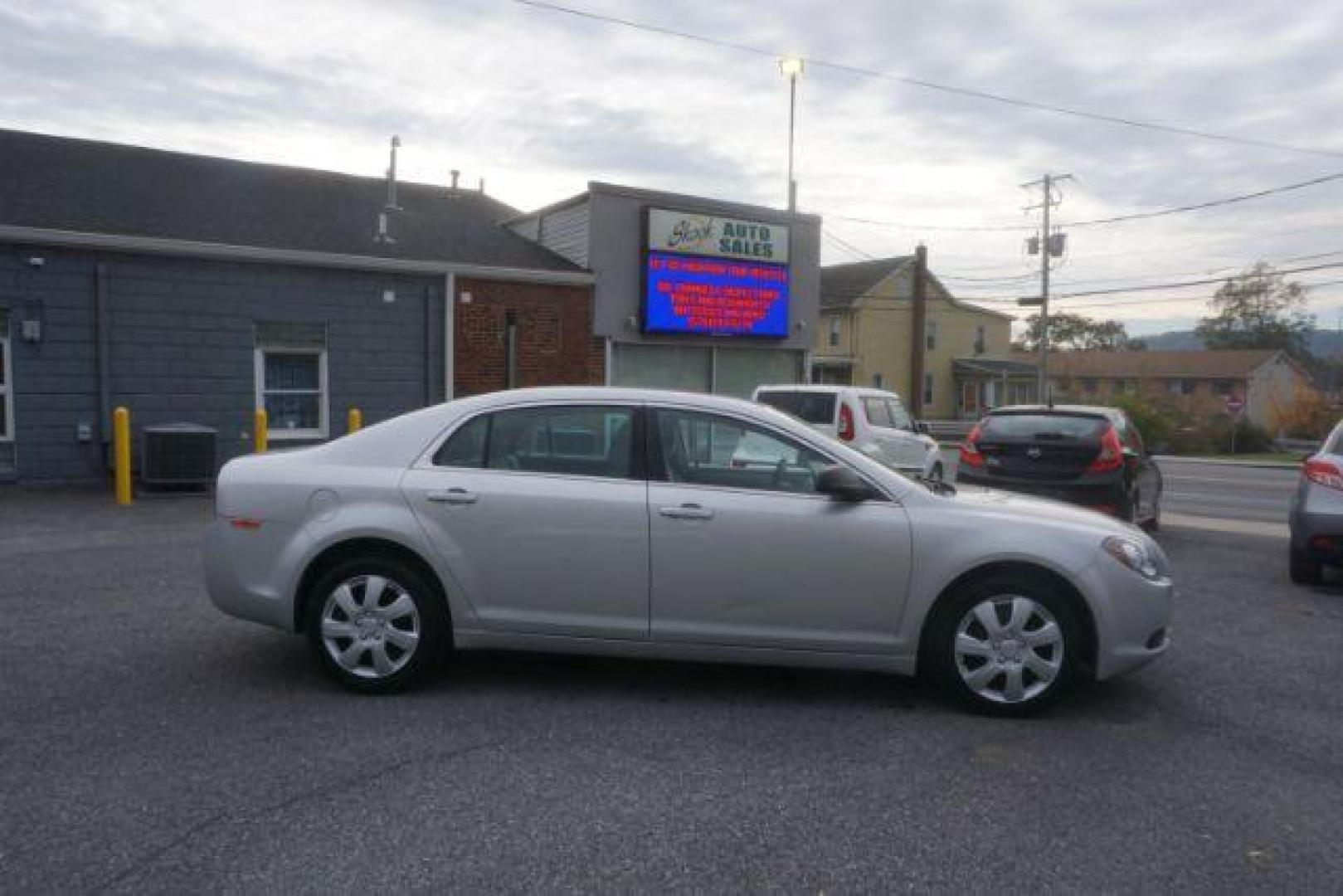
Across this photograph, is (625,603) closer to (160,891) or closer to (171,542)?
(160,891)

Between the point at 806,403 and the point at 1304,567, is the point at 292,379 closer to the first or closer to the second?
the point at 806,403

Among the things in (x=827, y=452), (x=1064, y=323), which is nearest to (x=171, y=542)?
(x=827, y=452)

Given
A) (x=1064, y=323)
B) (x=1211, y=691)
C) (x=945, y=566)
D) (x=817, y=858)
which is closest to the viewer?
(x=817, y=858)

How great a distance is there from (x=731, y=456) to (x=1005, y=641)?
4.97 feet

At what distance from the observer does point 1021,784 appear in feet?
13.0

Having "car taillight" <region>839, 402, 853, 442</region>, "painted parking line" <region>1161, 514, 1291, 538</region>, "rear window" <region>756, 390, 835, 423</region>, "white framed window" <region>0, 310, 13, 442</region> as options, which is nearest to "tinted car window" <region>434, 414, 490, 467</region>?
"rear window" <region>756, 390, 835, 423</region>

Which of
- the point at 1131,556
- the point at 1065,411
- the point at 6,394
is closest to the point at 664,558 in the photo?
the point at 1131,556

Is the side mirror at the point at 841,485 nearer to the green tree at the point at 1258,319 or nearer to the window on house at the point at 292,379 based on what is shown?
the window on house at the point at 292,379

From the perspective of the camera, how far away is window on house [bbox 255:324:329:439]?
14.8 m

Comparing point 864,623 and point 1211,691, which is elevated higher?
point 864,623

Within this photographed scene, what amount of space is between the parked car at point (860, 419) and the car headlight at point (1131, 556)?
8.11 metres

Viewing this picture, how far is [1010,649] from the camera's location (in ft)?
15.4

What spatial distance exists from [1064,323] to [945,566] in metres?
94.2

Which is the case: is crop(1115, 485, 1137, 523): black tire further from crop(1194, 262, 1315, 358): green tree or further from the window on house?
crop(1194, 262, 1315, 358): green tree
